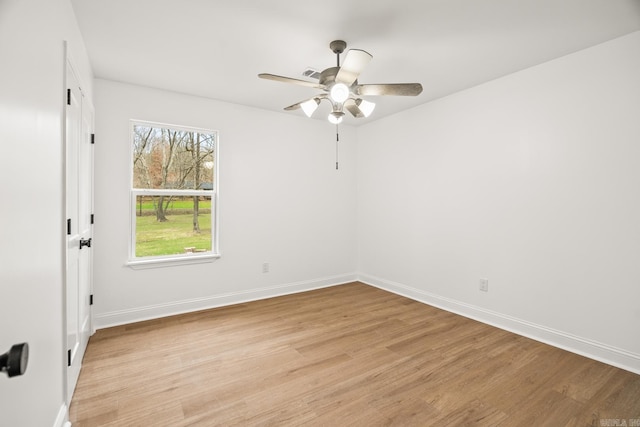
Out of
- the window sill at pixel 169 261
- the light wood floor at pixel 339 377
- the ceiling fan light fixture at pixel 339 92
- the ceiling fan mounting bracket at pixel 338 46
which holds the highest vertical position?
the ceiling fan mounting bracket at pixel 338 46

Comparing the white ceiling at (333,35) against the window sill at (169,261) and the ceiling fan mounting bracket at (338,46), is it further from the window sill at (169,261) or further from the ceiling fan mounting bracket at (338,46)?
the window sill at (169,261)

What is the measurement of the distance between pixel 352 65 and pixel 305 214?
2.77 metres

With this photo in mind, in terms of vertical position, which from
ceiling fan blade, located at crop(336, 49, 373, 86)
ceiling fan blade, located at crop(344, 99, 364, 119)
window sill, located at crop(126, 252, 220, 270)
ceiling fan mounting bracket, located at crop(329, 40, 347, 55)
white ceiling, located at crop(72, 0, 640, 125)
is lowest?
window sill, located at crop(126, 252, 220, 270)

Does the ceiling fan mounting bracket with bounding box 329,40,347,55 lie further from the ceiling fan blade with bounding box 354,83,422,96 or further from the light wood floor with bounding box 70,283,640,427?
the light wood floor with bounding box 70,283,640,427

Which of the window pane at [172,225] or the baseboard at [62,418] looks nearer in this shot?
the baseboard at [62,418]

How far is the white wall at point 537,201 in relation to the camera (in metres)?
2.47

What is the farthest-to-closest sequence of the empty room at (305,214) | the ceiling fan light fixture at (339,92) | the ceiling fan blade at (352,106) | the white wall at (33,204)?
1. the ceiling fan blade at (352,106)
2. the ceiling fan light fixture at (339,92)
3. the empty room at (305,214)
4. the white wall at (33,204)

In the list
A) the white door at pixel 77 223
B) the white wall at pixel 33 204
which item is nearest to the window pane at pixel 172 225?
the white door at pixel 77 223

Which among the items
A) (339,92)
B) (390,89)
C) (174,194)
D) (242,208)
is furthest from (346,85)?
(174,194)

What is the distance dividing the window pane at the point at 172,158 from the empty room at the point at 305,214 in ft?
0.08

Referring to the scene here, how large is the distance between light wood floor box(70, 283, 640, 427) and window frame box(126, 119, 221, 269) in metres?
0.66

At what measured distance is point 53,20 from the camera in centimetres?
164

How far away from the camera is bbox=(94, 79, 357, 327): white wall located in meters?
3.28

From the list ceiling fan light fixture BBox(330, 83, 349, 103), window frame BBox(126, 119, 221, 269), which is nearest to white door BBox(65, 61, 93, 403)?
window frame BBox(126, 119, 221, 269)
